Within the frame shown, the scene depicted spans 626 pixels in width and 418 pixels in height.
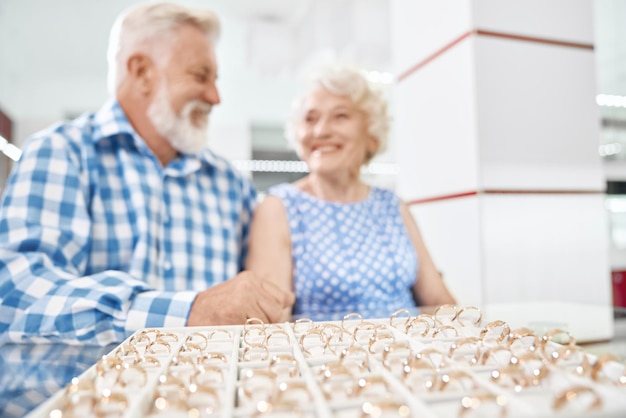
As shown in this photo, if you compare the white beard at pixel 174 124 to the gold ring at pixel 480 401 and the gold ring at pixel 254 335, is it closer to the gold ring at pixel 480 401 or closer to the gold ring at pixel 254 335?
the gold ring at pixel 254 335

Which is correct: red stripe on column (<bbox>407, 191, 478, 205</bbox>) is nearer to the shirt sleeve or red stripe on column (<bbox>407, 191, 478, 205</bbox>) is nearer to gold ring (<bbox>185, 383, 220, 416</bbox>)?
the shirt sleeve

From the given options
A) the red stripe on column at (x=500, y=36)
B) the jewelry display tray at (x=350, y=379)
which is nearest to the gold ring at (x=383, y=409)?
the jewelry display tray at (x=350, y=379)

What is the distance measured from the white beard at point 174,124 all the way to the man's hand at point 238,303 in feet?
2.16

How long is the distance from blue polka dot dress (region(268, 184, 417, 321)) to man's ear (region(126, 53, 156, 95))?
1.52 ft

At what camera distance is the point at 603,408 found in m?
0.30

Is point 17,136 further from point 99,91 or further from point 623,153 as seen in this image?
point 623,153

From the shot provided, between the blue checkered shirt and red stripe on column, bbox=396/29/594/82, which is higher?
red stripe on column, bbox=396/29/594/82

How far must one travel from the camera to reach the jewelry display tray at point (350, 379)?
1.03 ft

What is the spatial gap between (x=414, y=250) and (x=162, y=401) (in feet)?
3.86

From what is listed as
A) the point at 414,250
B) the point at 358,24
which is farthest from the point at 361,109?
the point at 358,24

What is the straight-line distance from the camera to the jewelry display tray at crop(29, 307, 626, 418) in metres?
0.31

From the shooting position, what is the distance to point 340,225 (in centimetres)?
140

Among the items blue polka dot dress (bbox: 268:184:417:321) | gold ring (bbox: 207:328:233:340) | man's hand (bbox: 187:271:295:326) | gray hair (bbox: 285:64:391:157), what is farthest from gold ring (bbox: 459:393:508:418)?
gray hair (bbox: 285:64:391:157)

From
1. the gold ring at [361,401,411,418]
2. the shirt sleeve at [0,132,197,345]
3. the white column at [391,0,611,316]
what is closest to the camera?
the gold ring at [361,401,411,418]
